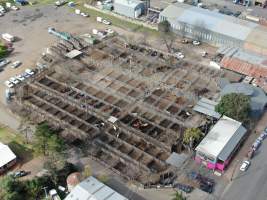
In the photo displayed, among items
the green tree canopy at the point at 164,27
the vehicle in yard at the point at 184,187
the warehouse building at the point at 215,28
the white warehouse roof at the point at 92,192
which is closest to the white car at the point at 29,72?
the green tree canopy at the point at 164,27

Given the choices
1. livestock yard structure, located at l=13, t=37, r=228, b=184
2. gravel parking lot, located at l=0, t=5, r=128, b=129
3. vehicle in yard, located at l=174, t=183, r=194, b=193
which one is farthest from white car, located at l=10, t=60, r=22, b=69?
vehicle in yard, located at l=174, t=183, r=194, b=193

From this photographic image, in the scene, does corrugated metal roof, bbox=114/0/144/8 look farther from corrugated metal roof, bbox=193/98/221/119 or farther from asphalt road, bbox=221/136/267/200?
asphalt road, bbox=221/136/267/200

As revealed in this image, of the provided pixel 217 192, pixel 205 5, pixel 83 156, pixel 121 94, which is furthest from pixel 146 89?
pixel 205 5

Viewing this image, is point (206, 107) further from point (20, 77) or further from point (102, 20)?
point (102, 20)

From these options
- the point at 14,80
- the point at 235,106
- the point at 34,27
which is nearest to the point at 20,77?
the point at 14,80

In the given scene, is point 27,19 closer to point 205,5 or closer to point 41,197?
point 205,5

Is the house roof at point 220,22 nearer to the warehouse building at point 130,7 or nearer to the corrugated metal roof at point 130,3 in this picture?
the warehouse building at point 130,7

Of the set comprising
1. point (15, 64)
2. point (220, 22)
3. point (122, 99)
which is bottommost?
point (122, 99)
